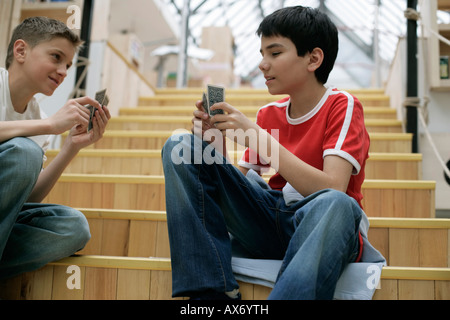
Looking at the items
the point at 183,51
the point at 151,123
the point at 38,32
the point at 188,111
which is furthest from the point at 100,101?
the point at 183,51

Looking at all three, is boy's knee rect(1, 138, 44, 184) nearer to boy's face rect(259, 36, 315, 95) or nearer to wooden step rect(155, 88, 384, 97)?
boy's face rect(259, 36, 315, 95)

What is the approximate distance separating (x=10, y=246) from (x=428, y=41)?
1.93 m

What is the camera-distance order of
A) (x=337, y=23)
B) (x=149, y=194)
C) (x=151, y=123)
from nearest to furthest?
(x=149, y=194) < (x=151, y=123) < (x=337, y=23)

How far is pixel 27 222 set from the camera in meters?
1.00

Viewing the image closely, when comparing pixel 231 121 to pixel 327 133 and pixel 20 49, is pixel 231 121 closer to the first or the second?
pixel 327 133

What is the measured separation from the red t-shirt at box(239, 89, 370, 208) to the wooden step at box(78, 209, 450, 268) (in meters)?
0.21

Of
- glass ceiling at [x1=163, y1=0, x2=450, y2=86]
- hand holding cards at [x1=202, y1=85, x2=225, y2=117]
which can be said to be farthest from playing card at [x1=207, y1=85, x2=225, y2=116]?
glass ceiling at [x1=163, y1=0, x2=450, y2=86]

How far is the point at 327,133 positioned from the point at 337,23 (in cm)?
1167

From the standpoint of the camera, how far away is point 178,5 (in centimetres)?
755

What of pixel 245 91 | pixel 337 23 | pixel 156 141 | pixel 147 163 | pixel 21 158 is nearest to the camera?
pixel 21 158

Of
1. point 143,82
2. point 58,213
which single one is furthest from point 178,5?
point 58,213

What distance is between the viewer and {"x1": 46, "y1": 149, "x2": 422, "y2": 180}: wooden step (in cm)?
168

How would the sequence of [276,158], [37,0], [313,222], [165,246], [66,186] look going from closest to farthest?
[313,222]
[276,158]
[165,246]
[66,186]
[37,0]

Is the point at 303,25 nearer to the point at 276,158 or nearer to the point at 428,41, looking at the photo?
the point at 276,158
